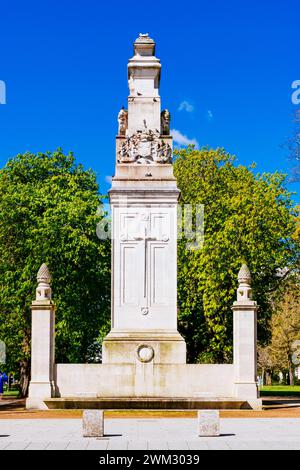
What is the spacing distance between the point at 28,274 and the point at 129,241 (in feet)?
49.6

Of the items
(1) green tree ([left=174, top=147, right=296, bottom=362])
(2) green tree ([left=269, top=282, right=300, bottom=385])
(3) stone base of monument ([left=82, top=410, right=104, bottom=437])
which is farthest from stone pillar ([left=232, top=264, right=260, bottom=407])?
(2) green tree ([left=269, top=282, right=300, bottom=385])

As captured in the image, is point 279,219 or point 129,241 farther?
point 279,219

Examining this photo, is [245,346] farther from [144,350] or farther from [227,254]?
[227,254]

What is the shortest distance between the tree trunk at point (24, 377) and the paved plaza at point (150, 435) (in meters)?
23.9

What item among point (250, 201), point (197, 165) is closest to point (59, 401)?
point (250, 201)

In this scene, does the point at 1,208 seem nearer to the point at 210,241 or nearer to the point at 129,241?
the point at 210,241

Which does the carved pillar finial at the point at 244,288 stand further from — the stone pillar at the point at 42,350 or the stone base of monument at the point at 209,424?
the stone base of monument at the point at 209,424

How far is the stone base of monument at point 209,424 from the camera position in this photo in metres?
20.5

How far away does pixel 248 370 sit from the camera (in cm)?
3222

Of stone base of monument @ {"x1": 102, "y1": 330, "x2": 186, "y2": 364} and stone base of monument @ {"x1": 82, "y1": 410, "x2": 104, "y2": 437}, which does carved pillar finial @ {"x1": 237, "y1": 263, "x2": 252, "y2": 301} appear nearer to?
stone base of monument @ {"x1": 102, "y1": 330, "x2": 186, "y2": 364}

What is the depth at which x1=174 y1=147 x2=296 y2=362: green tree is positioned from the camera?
50.4 m

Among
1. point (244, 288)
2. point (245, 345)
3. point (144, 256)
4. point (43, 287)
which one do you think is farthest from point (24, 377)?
point (245, 345)

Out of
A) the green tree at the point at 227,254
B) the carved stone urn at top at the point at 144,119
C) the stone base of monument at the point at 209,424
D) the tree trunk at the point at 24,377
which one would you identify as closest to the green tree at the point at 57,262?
the tree trunk at the point at 24,377

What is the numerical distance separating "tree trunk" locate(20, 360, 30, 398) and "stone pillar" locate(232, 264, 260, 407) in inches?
824
